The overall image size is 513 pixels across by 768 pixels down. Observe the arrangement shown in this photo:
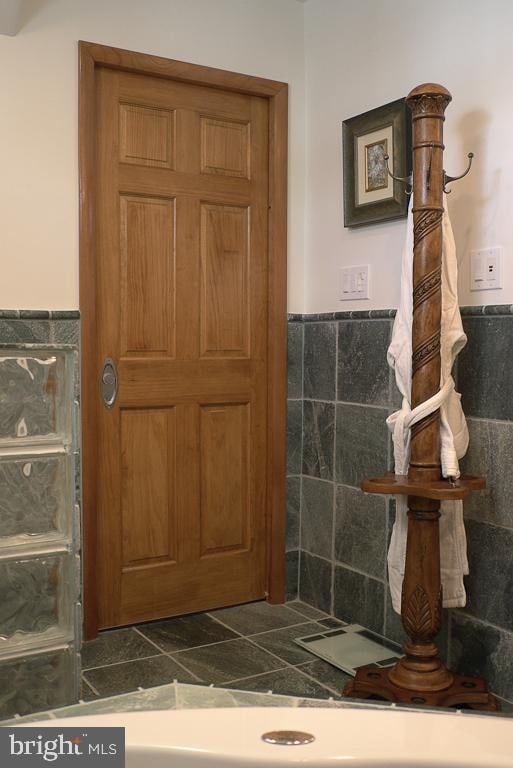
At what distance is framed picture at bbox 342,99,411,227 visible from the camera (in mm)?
2717

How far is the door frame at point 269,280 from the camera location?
2.79 metres

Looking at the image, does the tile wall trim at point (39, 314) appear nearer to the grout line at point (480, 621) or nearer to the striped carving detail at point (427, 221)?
the striped carving detail at point (427, 221)

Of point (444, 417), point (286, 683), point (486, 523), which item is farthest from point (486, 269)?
point (286, 683)

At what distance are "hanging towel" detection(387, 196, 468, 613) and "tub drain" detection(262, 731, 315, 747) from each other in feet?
3.89

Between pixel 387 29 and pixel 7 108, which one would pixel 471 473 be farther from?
pixel 7 108

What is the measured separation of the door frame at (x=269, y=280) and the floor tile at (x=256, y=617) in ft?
0.26

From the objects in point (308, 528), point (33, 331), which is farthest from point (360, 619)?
point (33, 331)

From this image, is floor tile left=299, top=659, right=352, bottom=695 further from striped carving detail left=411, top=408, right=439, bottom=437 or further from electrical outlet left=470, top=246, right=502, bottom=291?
electrical outlet left=470, top=246, right=502, bottom=291

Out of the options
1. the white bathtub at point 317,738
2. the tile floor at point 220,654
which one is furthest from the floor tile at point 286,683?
the white bathtub at point 317,738

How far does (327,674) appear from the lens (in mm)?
2559

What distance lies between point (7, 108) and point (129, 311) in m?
0.80

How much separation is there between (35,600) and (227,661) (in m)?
1.16

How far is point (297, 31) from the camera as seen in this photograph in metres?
3.21

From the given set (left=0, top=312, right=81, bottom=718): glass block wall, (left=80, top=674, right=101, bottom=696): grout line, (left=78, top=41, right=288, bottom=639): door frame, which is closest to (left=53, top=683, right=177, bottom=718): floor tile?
(left=0, top=312, right=81, bottom=718): glass block wall
